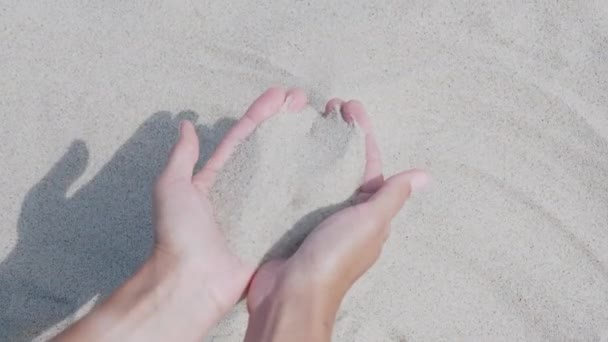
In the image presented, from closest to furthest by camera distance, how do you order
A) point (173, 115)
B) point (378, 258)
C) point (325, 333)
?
point (325, 333) → point (378, 258) → point (173, 115)

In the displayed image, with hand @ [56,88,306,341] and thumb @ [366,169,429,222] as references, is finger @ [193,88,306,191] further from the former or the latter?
thumb @ [366,169,429,222]

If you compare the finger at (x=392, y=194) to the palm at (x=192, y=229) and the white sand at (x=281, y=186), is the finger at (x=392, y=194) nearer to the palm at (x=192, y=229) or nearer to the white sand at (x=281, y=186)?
the white sand at (x=281, y=186)

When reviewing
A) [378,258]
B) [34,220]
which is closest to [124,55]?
[34,220]

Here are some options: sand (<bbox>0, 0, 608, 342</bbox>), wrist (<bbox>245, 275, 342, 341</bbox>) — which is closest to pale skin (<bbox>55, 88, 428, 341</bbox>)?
wrist (<bbox>245, 275, 342, 341</bbox>)

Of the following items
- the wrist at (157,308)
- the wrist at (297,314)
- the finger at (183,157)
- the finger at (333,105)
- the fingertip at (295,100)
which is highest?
the finger at (183,157)

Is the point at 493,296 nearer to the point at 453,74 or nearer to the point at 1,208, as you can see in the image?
the point at 453,74

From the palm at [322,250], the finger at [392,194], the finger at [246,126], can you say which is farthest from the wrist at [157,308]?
the finger at [392,194]

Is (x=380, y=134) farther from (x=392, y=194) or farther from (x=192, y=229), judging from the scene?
(x=192, y=229)
